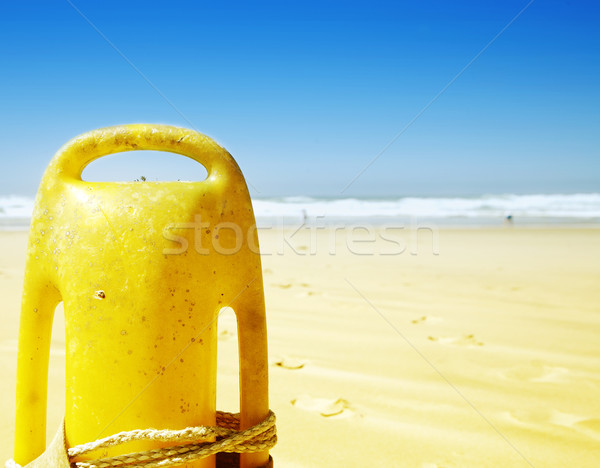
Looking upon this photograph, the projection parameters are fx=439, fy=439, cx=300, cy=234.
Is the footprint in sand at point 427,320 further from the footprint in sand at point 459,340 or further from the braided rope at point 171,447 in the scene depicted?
the braided rope at point 171,447

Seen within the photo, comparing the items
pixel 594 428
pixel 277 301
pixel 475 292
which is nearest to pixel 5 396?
pixel 277 301

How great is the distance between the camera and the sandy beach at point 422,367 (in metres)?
1.69

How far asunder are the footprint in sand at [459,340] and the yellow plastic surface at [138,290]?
1979 mm

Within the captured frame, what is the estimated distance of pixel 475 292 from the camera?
165 inches

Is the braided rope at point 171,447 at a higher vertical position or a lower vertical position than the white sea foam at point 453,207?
lower

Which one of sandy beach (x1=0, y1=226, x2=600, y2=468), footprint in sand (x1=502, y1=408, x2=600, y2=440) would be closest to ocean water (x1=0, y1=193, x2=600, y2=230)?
sandy beach (x1=0, y1=226, x2=600, y2=468)

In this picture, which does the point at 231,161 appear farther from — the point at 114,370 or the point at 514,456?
the point at 514,456

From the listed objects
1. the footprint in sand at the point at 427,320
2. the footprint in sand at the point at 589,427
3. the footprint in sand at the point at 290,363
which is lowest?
the footprint in sand at the point at 589,427

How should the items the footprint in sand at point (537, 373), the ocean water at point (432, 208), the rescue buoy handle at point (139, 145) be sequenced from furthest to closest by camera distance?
1. the ocean water at point (432, 208)
2. the footprint in sand at point (537, 373)
3. the rescue buoy handle at point (139, 145)

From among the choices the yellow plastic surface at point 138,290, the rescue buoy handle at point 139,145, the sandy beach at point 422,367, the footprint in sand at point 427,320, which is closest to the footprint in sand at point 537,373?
the sandy beach at point 422,367

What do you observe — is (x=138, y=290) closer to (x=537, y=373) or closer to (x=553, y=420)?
(x=553, y=420)

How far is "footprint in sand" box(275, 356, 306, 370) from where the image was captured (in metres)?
2.43

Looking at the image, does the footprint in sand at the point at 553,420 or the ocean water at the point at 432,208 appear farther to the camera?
the ocean water at the point at 432,208

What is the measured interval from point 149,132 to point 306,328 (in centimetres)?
223
